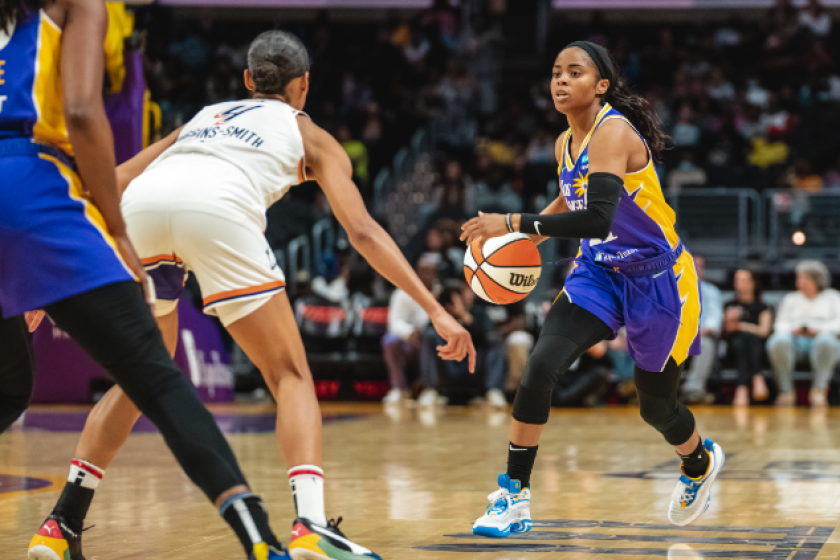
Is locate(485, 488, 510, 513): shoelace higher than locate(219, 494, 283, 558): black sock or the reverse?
the reverse

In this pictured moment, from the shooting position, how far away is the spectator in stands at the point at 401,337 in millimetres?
12617

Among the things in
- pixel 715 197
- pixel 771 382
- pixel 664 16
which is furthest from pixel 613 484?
pixel 664 16

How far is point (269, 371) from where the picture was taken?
3.61 meters

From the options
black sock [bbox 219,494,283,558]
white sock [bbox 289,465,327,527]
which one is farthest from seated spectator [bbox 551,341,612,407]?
black sock [bbox 219,494,283,558]

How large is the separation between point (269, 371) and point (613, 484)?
2.92m

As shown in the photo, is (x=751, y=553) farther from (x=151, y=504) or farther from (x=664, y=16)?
(x=664, y=16)

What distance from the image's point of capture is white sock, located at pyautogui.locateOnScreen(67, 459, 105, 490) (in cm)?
377

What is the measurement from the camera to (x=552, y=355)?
4496 millimetres

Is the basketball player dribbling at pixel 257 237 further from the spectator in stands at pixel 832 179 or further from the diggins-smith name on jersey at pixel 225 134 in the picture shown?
the spectator in stands at pixel 832 179

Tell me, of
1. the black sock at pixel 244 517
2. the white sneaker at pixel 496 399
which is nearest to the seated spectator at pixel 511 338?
the white sneaker at pixel 496 399

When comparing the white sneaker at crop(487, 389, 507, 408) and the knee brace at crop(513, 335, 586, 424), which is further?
the white sneaker at crop(487, 389, 507, 408)

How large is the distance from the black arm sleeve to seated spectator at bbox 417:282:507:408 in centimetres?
766

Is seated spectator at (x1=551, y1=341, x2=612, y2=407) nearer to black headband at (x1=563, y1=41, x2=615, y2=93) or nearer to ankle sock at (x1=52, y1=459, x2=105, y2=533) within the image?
black headband at (x1=563, y1=41, x2=615, y2=93)

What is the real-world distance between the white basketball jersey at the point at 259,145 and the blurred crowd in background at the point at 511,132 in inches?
273
